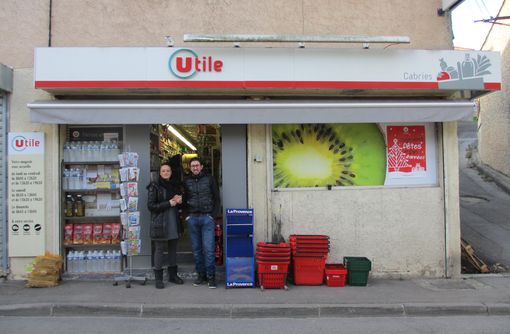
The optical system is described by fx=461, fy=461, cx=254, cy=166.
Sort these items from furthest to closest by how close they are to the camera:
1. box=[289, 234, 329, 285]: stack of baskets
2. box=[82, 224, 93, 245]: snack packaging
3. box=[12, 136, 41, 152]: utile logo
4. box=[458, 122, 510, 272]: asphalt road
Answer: box=[458, 122, 510, 272]: asphalt road, box=[82, 224, 93, 245]: snack packaging, box=[12, 136, 41, 152]: utile logo, box=[289, 234, 329, 285]: stack of baskets

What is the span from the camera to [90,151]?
25.7 ft

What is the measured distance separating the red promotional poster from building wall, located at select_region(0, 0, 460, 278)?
1.11 feet

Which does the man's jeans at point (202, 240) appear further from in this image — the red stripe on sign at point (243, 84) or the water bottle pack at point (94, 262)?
the red stripe on sign at point (243, 84)

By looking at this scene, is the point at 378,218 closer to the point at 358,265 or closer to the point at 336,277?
the point at 358,265

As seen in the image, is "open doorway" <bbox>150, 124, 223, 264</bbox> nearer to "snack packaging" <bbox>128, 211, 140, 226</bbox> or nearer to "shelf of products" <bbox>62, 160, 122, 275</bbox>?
"shelf of products" <bbox>62, 160, 122, 275</bbox>

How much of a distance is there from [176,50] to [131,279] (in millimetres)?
3620

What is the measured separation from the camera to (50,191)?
7.57 m

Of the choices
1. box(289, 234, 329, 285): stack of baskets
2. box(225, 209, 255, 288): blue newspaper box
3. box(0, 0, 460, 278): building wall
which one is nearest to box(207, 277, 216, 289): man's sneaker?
box(225, 209, 255, 288): blue newspaper box

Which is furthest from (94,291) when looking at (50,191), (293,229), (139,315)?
(293,229)

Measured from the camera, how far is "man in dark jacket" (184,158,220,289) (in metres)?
7.19

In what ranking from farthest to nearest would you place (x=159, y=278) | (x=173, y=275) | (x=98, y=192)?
(x=98, y=192) → (x=173, y=275) → (x=159, y=278)

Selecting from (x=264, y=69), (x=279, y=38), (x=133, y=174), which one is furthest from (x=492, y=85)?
(x=133, y=174)

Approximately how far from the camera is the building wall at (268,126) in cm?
759

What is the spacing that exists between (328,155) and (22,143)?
5.07m
